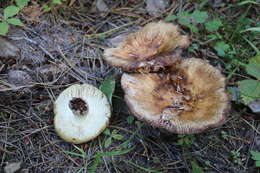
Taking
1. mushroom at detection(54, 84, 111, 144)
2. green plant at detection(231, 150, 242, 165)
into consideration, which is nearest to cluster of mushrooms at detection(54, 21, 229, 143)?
mushroom at detection(54, 84, 111, 144)

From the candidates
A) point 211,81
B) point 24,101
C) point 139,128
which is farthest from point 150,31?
point 24,101

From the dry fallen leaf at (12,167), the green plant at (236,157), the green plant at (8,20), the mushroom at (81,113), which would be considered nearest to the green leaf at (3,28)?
the green plant at (8,20)

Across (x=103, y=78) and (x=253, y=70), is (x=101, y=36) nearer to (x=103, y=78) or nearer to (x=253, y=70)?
(x=103, y=78)

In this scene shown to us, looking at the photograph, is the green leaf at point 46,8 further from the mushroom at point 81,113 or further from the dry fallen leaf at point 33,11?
the mushroom at point 81,113

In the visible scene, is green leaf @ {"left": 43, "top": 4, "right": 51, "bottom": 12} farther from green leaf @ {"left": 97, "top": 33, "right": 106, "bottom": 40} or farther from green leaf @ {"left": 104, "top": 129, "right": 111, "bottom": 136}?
green leaf @ {"left": 104, "top": 129, "right": 111, "bottom": 136}

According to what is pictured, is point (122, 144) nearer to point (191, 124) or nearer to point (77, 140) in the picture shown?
point (77, 140)
